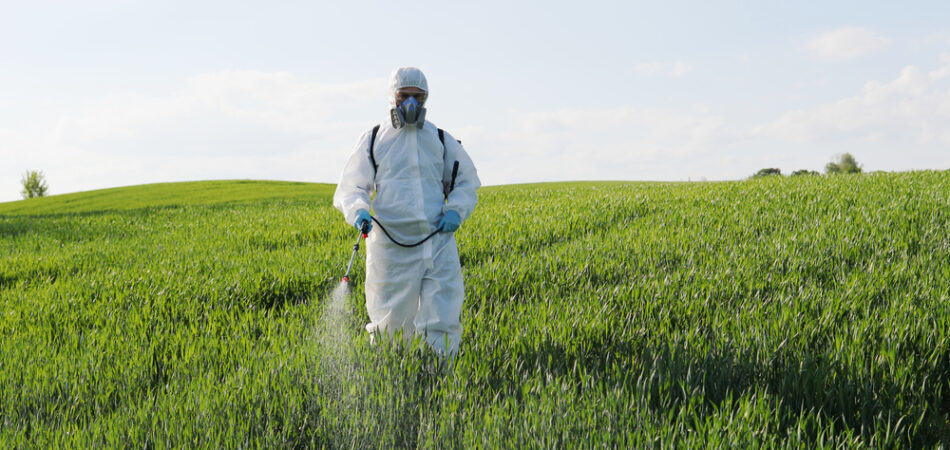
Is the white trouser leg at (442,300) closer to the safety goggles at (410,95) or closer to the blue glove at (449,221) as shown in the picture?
the blue glove at (449,221)

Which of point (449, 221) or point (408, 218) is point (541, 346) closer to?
point (449, 221)

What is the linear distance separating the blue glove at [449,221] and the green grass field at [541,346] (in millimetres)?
875

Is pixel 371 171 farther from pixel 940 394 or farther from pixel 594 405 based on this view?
pixel 940 394

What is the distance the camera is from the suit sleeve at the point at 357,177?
4723 mm

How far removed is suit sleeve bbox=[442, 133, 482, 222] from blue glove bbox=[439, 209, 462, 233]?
7 cm

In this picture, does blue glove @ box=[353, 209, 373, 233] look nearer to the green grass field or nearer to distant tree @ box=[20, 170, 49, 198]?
the green grass field

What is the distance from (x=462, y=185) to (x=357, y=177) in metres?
0.81

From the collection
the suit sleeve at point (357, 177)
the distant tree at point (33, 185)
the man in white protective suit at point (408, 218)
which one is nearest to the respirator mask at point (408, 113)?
the man in white protective suit at point (408, 218)

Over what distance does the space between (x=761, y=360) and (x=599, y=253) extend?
3741mm

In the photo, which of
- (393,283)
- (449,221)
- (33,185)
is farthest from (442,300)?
(33,185)

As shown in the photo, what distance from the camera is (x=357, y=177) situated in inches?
188

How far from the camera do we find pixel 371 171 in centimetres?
480

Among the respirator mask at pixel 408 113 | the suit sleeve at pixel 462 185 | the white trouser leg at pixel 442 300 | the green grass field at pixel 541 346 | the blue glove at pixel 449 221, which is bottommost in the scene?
the green grass field at pixel 541 346

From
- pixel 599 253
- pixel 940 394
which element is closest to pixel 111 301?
pixel 599 253
